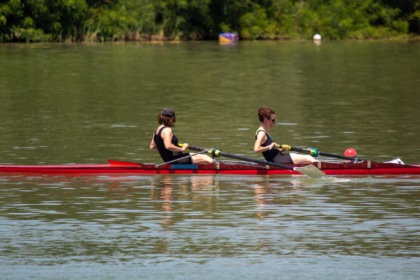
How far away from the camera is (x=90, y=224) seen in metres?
17.1

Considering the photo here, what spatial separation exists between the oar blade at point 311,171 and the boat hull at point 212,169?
0.14 meters

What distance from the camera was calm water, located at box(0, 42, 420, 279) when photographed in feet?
48.3

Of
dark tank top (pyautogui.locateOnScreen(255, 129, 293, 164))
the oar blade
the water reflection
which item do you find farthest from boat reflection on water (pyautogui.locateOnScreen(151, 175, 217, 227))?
the oar blade

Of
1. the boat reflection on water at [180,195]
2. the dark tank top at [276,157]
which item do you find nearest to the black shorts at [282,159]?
the dark tank top at [276,157]

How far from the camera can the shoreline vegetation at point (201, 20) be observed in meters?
80.8

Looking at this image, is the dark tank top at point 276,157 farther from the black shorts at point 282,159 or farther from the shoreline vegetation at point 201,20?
the shoreline vegetation at point 201,20

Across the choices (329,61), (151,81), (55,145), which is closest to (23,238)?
(55,145)

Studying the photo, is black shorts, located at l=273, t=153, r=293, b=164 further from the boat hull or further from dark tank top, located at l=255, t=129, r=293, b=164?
the boat hull

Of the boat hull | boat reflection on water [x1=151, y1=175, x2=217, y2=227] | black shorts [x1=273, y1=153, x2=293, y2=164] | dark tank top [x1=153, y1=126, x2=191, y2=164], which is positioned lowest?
boat reflection on water [x1=151, y1=175, x2=217, y2=227]

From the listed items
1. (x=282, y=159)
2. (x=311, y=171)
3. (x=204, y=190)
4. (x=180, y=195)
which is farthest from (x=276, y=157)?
(x=180, y=195)

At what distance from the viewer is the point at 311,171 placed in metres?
21.4

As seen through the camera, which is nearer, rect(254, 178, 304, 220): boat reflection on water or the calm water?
the calm water

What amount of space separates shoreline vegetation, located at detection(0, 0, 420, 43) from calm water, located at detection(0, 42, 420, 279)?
2752 cm

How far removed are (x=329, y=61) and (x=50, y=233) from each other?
52282 millimetres
